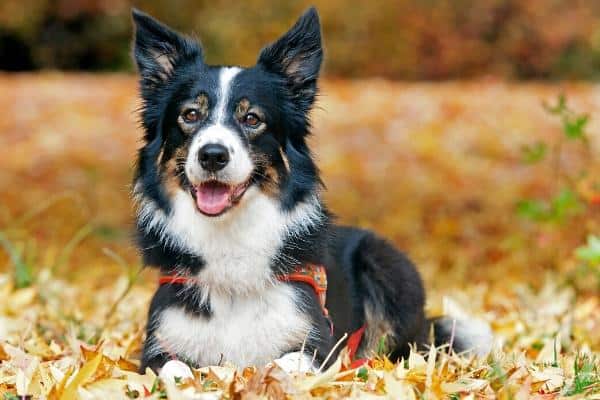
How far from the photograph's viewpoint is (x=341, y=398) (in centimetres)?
313

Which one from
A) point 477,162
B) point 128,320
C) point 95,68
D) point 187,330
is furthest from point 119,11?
point 187,330

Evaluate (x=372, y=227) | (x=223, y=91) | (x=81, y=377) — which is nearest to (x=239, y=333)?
(x=81, y=377)

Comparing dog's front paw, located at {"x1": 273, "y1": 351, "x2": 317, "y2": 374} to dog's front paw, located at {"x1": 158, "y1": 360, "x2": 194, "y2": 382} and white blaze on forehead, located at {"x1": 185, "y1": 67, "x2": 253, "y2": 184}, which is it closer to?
dog's front paw, located at {"x1": 158, "y1": 360, "x2": 194, "y2": 382}

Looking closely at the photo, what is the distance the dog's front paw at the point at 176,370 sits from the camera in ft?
11.3

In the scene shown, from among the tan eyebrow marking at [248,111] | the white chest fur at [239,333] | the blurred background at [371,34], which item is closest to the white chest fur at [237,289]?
the white chest fur at [239,333]

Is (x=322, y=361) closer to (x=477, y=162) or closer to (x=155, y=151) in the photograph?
(x=155, y=151)

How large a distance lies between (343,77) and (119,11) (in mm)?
4766

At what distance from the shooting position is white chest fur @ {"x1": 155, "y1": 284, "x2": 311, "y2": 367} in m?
3.65

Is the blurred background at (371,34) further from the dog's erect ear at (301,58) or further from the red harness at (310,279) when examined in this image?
the red harness at (310,279)

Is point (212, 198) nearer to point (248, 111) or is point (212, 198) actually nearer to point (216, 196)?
point (216, 196)

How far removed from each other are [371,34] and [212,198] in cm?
1507

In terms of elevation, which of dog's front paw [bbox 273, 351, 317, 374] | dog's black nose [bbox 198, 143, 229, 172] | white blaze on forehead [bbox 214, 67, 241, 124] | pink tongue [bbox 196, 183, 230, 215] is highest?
white blaze on forehead [bbox 214, 67, 241, 124]

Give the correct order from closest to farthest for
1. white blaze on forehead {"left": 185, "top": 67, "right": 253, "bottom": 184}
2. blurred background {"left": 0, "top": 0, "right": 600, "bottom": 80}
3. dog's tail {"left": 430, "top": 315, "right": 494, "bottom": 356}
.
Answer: white blaze on forehead {"left": 185, "top": 67, "right": 253, "bottom": 184}
dog's tail {"left": 430, "top": 315, "right": 494, "bottom": 356}
blurred background {"left": 0, "top": 0, "right": 600, "bottom": 80}

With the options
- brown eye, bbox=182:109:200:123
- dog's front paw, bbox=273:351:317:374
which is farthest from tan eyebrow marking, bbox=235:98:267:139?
dog's front paw, bbox=273:351:317:374
